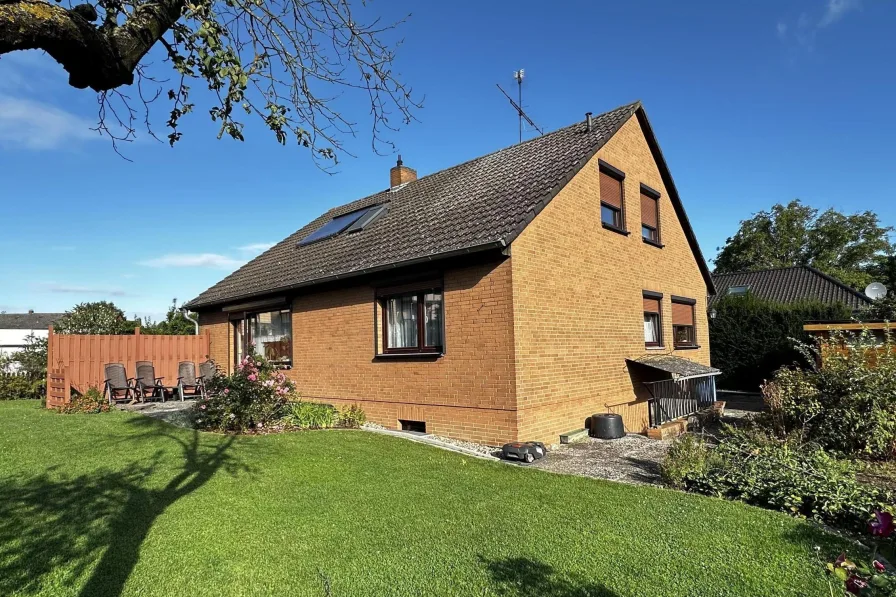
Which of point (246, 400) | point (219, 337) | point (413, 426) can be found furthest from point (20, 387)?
point (413, 426)

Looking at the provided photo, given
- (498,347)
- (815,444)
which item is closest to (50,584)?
(498,347)

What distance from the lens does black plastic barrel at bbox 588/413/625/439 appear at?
32.2ft

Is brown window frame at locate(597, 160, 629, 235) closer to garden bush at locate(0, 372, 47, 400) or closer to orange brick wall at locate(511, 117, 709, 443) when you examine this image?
orange brick wall at locate(511, 117, 709, 443)

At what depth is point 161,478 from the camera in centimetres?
632

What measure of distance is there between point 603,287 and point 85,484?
9.51 metres

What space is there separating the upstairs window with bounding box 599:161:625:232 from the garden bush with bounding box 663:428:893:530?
20.3ft

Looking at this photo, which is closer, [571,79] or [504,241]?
[504,241]

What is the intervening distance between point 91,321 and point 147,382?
7427 mm

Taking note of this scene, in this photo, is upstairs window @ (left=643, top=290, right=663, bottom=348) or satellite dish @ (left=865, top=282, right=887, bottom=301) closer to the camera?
upstairs window @ (left=643, top=290, right=663, bottom=348)

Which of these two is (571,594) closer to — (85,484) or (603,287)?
(85,484)

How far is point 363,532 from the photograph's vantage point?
186 inches

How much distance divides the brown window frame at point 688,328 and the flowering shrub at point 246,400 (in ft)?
34.7

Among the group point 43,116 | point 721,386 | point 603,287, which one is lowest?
point 721,386

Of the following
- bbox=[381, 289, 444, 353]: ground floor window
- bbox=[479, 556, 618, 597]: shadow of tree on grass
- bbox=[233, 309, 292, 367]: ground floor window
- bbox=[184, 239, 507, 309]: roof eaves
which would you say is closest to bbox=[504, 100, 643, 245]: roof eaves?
bbox=[184, 239, 507, 309]: roof eaves
